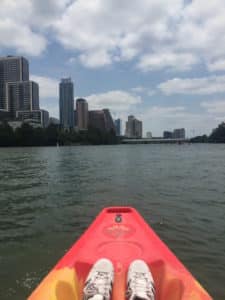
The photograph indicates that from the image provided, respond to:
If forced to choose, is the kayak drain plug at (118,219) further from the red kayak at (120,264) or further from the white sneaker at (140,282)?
the white sneaker at (140,282)

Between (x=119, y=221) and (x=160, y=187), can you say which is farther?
(x=160, y=187)

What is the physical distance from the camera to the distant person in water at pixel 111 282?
3830mm

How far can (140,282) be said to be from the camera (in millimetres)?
4086

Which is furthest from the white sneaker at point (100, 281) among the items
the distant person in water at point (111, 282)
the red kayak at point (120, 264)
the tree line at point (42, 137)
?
the tree line at point (42, 137)

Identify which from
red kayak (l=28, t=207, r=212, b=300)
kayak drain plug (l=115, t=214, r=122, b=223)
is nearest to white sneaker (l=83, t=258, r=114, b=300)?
red kayak (l=28, t=207, r=212, b=300)

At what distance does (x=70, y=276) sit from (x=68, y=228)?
5.09 meters

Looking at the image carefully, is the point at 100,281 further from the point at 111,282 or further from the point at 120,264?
the point at 120,264

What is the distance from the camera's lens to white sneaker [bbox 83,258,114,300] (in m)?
Result: 3.85

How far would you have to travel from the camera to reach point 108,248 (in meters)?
5.38

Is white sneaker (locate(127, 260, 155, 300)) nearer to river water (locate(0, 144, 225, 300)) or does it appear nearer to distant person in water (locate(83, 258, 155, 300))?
distant person in water (locate(83, 258, 155, 300))

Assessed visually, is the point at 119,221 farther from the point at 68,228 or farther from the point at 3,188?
the point at 3,188

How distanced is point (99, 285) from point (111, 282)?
0.20 metres

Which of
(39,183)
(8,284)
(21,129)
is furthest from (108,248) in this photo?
(21,129)

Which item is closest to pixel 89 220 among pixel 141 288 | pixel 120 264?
pixel 120 264
